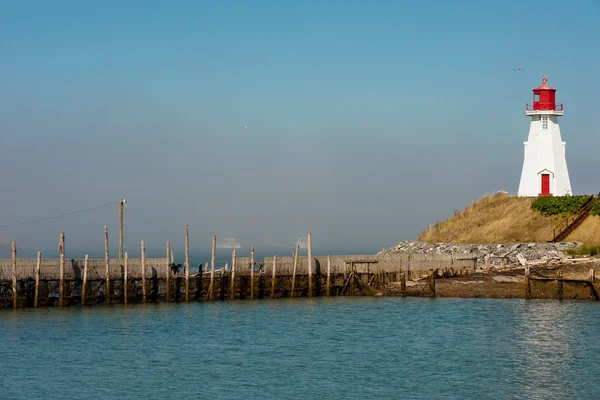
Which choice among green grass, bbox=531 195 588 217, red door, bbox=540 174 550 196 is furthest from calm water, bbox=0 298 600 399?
red door, bbox=540 174 550 196

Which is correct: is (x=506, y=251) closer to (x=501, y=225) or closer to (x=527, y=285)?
(x=501, y=225)

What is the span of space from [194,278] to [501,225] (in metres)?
32.2

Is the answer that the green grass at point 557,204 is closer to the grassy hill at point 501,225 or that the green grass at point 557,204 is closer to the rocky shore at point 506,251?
the grassy hill at point 501,225

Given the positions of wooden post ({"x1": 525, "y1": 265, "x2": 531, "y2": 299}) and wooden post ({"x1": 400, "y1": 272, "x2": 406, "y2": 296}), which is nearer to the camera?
wooden post ({"x1": 525, "y1": 265, "x2": 531, "y2": 299})

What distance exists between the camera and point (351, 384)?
2972 centimetres

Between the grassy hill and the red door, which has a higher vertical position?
the red door

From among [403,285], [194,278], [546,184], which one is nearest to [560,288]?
[403,285]

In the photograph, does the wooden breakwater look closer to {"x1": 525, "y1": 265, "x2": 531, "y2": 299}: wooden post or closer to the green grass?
{"x1": 525, "y1": 265, "x2": 531, "y2": 299}: wooden post

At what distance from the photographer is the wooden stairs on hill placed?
65.8 metres

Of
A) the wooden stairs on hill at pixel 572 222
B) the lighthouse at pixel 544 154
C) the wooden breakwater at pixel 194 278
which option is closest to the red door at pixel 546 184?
the lighthouse at pixel 544 154

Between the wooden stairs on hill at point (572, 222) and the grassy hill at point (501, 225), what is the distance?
18.5 inches

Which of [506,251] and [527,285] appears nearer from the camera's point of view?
[527,285]

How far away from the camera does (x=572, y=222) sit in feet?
221

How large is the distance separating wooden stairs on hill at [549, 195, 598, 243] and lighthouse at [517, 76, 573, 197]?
6822 mm
